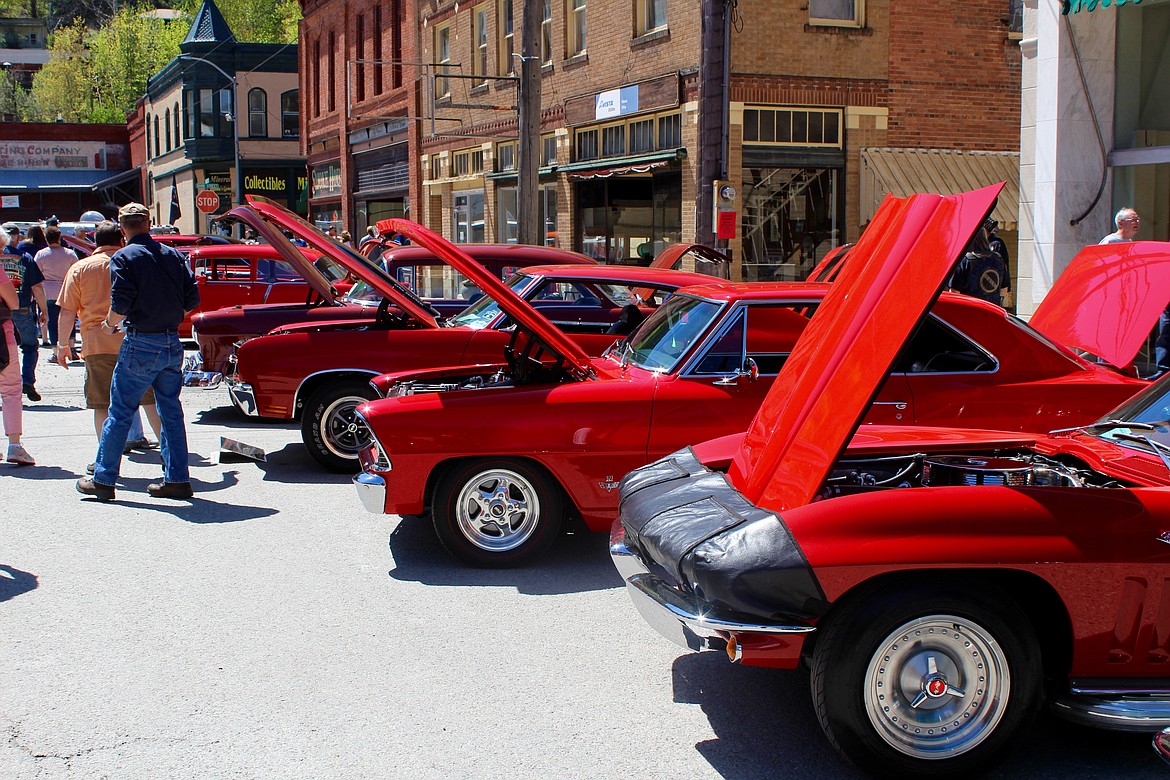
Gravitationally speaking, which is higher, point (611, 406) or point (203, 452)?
point (611, 406)


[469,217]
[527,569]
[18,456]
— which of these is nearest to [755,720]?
[527,569]

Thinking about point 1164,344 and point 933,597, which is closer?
point 933,597

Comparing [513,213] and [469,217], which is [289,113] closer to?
[469,217]

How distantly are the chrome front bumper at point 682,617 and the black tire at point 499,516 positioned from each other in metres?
1.94

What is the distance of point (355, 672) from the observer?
4719 millimetres

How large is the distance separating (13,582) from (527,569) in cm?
266

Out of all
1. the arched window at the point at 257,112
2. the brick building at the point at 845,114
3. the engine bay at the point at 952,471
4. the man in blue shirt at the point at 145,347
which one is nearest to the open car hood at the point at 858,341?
the engine bay at the point at 952,471

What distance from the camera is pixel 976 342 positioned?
6.59 meters

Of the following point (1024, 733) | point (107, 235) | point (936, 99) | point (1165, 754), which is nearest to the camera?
point (1165, 754)

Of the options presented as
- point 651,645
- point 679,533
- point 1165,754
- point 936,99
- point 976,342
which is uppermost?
point 936,99

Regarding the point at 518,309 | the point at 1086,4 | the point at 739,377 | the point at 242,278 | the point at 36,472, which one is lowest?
the point at 36,472

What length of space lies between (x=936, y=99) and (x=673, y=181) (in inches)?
181

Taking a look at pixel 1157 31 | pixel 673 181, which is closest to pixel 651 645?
pixel 1157 31

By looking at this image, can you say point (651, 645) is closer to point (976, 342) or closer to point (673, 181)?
point (976, 342)
